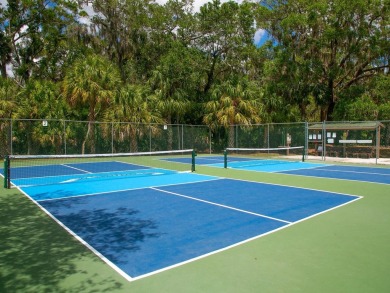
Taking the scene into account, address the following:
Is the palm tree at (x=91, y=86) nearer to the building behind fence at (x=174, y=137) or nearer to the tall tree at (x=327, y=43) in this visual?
the building behind fence at (x=174, y=137)

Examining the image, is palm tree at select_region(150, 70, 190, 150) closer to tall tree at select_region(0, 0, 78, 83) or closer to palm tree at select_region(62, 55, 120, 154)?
palm tree at select_region(62, 55, 120, 154)

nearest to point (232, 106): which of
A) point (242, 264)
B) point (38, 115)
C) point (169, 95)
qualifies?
point (169, 95)

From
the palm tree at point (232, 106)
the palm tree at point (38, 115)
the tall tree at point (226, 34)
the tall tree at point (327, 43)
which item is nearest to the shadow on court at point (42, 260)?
the palm tree at point (38, 115)

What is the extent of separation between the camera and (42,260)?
520 centimetres

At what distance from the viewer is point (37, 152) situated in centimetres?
2373

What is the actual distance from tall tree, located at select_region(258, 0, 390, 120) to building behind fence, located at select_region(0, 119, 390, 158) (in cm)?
436

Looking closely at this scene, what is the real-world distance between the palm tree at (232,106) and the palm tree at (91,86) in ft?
28.7

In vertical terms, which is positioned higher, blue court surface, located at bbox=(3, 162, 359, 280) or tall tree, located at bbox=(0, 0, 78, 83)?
tall tree, located at bbox=(0, 0, 78, 83)

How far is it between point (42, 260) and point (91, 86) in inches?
824

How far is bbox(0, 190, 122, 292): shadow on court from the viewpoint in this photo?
4.37 m

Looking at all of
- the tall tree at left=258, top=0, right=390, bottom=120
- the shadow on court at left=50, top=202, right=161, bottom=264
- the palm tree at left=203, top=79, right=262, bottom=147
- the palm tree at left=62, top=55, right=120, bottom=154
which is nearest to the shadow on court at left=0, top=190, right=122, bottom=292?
the shadow on court at left=50, top=202, right=161, bottom=264

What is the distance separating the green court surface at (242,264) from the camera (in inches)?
171

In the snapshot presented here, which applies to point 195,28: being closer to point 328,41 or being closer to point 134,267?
point 328,41

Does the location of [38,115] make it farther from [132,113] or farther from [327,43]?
[327,43]
